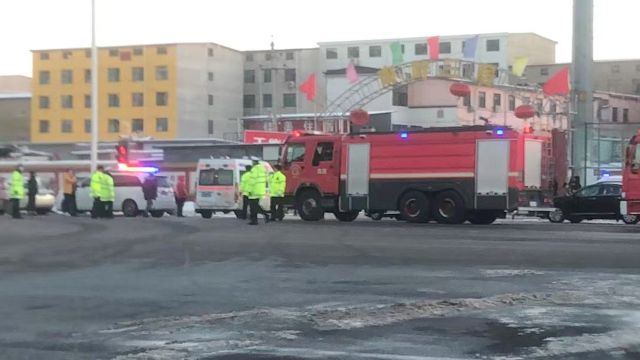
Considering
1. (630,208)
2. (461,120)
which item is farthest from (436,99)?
(630,208)

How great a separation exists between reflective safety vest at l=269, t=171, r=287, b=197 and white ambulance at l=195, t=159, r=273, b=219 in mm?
4758

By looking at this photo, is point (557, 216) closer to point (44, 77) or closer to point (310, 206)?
point (310, 206)

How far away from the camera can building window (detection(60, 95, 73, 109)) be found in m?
89.9

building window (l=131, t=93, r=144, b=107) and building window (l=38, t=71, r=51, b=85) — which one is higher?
building window (l=38, t=71, r=51, b=85)

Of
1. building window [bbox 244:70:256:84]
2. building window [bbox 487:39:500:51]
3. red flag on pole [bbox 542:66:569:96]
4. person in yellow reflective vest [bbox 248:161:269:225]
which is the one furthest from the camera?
building window [bbox 244:70:256:84]

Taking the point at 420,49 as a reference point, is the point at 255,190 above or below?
below

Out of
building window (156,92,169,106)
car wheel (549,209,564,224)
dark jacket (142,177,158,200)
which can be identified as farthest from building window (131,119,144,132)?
car wheel (549,209,564,224)

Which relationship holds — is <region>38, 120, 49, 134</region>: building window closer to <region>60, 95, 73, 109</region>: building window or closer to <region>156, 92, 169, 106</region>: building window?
<region>60, 95, 73, 109</region>: building window

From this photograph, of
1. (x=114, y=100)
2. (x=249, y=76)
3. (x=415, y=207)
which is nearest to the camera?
(x=415, y=207)

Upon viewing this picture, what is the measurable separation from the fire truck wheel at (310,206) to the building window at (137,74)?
6811 cm

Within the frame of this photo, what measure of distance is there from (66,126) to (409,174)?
74459mm

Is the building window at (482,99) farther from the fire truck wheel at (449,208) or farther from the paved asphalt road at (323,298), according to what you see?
the paved asphalt road at (323,298)

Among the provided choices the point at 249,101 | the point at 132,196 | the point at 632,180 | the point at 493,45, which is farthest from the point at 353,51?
the point at 632,180

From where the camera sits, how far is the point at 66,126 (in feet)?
296
